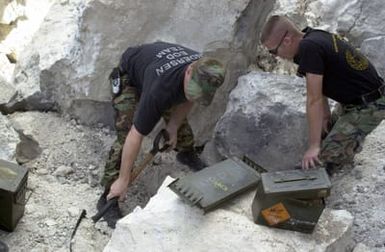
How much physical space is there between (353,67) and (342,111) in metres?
0.40

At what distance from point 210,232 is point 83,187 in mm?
1415

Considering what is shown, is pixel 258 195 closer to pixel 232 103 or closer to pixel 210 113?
pixel 232 103

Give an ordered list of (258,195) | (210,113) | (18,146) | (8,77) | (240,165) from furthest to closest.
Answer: (8,77) < (210,113) < (18,146) < (240,165) < (258,195)

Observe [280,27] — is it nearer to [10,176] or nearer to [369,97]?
[369,97]

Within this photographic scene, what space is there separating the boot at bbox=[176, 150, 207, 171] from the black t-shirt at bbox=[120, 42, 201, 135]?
69 centimetres

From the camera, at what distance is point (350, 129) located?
3.77 meters

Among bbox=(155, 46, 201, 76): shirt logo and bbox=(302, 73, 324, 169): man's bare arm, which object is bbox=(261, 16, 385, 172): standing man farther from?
bbox=(155, 46, 201, 76): shirt logo

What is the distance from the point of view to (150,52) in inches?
150

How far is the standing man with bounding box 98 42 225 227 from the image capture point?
3.39m

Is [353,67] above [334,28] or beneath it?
above

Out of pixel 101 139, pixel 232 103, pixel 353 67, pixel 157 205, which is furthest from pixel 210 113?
pixel 157 205

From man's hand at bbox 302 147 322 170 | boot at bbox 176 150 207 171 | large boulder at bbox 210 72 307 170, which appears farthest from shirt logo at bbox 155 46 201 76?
man's hand at bbox 302 147 322 170

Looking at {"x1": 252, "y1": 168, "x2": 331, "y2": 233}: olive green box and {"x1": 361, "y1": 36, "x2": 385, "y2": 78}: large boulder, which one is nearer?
{"x1": 252, "y1": 168, "x2": 331, "y2": 233}: olive green box

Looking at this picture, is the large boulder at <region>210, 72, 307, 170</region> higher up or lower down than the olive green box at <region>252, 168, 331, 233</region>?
lower down
